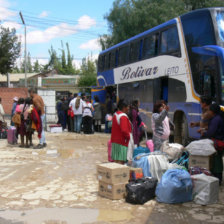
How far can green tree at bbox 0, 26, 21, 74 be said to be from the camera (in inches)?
1352

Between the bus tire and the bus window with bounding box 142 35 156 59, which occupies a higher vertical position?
the bus window with bounding box 142 35 156 59

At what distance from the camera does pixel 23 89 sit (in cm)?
3419

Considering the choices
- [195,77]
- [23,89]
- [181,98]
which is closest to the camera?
[195,77]

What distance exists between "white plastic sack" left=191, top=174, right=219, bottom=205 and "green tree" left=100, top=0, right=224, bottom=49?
30031 millimetres

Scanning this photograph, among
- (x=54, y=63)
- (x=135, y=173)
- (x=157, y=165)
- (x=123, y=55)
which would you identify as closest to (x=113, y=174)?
(x=135, y=173)

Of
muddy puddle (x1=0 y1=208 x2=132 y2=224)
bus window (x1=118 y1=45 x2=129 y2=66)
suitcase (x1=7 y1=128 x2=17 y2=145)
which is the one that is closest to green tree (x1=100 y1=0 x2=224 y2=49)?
bus window (x1=118 y1=45 x2=129 y2=66)

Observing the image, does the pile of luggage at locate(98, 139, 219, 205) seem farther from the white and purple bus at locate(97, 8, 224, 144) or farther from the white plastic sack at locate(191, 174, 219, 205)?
the white and purple bus at locate(97, 8, 224, 144)

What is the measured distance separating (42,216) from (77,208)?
576 millimetres

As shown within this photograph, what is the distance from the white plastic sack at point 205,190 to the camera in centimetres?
551

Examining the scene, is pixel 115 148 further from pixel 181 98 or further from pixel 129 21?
pixel 129 21

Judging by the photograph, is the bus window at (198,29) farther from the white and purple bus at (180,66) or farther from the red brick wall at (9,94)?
the red brick wall at (9,94)

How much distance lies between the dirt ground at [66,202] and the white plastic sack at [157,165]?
77cm

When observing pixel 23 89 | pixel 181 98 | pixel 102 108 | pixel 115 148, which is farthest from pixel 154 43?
pixel 23 89

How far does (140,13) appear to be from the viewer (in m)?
35.1
